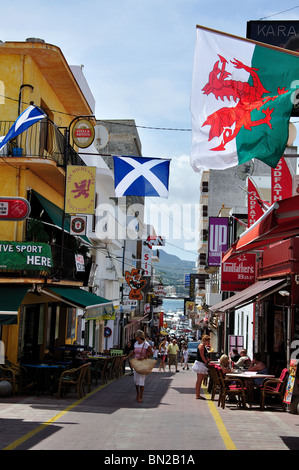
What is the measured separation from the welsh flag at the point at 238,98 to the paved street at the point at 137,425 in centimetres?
434

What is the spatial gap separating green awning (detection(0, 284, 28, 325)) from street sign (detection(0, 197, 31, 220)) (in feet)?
6.97

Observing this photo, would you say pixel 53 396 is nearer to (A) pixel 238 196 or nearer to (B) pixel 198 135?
(B) pixel 198 135

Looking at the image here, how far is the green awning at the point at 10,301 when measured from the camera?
14.4m

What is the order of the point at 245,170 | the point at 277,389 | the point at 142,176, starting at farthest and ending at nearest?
1. the point at 245,170
2. the point at 142,176
3. the point at 277,389

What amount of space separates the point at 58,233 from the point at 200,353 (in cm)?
897

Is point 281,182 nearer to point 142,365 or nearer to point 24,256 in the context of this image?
point 142,365

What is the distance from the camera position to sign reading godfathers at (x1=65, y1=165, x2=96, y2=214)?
18406mm

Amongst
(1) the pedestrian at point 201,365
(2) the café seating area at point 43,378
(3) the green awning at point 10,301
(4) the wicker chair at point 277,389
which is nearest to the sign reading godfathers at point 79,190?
(3) the green awning at point 10,301

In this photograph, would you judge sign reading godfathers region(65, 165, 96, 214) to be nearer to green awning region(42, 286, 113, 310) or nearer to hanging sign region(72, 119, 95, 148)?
hanging sign region(72, 119, 95, 148)

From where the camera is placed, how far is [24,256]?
16953mm

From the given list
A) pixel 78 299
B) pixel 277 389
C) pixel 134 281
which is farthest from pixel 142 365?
pixel 134 281

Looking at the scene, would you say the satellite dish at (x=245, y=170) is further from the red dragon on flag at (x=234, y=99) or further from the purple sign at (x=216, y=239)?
the red dragon on flag at (x=234, y=99)

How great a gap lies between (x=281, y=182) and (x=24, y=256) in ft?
26.9

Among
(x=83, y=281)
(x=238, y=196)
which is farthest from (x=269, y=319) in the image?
(x=238, y=196)
